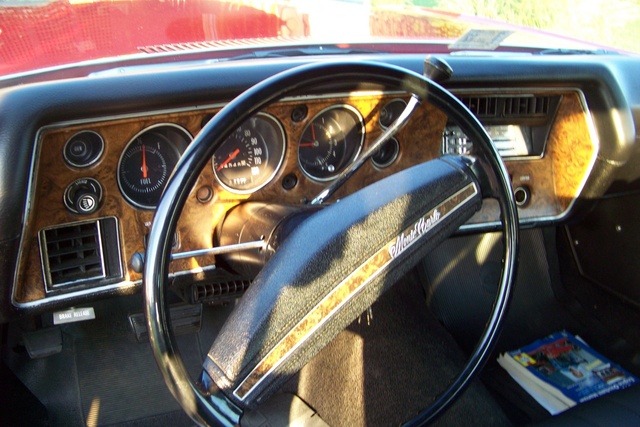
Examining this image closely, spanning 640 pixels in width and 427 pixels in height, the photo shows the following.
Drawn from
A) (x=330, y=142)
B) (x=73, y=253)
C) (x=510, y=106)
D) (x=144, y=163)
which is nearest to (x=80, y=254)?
(x=73, y=253)

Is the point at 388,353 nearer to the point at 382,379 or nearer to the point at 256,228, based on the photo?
the point at 382,379

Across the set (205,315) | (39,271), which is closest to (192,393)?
(39,271)

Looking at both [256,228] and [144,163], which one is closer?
[256,228]

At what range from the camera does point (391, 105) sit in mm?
2047

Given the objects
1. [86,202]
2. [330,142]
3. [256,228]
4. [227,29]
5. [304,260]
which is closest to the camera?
[304,260]

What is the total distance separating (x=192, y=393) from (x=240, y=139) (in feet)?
2.88

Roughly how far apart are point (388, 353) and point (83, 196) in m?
1.17

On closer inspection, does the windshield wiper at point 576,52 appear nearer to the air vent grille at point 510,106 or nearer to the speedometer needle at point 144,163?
the air vent grille at point 510,106

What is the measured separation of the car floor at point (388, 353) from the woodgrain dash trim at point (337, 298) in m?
0.98

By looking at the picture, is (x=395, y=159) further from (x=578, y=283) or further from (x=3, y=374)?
(x=3, y=374)

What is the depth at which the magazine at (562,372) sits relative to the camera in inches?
92.5

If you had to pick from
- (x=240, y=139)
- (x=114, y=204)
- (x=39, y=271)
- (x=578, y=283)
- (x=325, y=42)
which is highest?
(x=325, y=42)

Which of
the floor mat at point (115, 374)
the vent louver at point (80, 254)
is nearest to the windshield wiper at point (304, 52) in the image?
the vent louver at point (80, 254)

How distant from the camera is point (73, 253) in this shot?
68.2 inches
